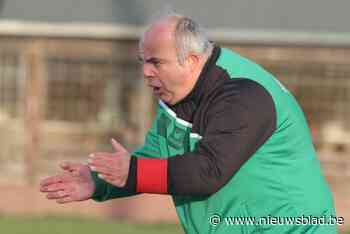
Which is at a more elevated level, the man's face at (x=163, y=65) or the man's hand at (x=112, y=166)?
the man's face at (x=163, y=65)

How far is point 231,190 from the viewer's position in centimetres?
434

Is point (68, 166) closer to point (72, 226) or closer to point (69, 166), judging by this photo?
A: point (69, 166)

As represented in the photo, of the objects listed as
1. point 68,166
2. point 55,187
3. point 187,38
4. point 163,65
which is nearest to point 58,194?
point 55,187

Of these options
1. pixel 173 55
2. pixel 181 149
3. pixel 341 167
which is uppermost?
pixel 173 55

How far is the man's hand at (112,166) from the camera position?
4.00m

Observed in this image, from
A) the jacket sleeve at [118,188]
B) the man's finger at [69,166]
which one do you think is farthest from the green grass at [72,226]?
the man's finger at [69,166]

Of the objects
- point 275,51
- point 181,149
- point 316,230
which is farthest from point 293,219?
point 275,51

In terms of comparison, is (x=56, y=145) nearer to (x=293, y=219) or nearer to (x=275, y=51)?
(x=275, y=51)

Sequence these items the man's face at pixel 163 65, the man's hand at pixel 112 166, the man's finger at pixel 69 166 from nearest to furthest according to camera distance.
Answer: the man's hand at pixel 112 166 → the man's face at pixel 163 65 → the man's finger at pixel 69 166

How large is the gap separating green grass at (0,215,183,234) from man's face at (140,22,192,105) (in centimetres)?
761

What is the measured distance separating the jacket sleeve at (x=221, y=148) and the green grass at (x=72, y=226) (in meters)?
7.79

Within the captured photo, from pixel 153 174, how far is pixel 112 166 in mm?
167

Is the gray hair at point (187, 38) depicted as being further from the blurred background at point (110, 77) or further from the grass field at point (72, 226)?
the blurred background at point (110, 77)

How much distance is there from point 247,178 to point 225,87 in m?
0.37
